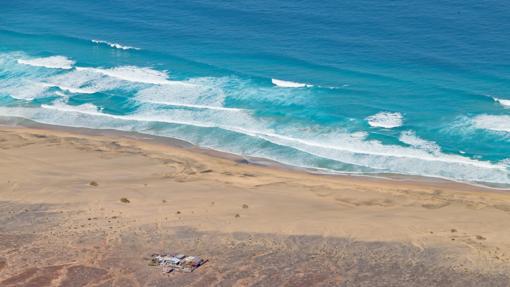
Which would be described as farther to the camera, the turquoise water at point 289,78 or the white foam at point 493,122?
the white foam at point 493,122

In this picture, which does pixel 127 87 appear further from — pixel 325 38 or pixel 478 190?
pixel 478 190

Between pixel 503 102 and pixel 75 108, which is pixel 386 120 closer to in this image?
pixel 503 102

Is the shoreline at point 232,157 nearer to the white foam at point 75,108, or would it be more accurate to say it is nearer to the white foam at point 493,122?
the white foam at point 75,108

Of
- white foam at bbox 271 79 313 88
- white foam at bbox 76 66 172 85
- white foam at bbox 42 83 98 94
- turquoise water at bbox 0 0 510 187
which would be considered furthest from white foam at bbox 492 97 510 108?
white foam at bbox 42 83 98 94

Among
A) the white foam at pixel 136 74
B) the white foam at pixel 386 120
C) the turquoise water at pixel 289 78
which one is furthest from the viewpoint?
the white foam at pixel 136 74

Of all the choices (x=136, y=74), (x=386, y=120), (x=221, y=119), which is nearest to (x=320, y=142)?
(x=386, y=120)

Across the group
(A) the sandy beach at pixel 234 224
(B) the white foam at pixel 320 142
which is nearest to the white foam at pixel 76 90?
(B) the white foam at pixel 320 142
